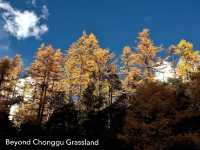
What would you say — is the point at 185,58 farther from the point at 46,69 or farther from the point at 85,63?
the point at 46,69

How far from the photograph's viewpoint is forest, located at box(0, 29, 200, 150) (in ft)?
82.2

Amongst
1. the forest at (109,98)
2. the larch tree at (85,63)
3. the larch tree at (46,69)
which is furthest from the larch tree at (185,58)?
the larch tree at (46,69)

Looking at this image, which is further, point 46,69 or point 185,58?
point 185,58

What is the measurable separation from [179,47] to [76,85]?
17.8m

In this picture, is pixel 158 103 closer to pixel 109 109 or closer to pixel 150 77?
pixel 109 109

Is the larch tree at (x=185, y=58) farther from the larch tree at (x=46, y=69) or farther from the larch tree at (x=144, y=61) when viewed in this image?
the larch tree at (x=46, y=69)

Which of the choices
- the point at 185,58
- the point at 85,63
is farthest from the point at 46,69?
the point at 185,58

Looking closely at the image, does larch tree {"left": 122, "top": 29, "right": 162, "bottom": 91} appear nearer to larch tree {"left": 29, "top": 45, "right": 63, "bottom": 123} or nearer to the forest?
the forest

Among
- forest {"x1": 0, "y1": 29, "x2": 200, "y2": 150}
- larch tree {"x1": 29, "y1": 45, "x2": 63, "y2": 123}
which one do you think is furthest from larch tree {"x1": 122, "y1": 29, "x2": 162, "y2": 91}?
larch tree {"x1": 29, "y1": 45, "x2": 63, "y2": 123}

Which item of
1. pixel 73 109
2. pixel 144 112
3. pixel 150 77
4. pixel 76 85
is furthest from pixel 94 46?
pixel 144 112

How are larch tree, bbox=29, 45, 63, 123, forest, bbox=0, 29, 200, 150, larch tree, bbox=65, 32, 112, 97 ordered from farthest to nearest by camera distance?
1. larch tree, bbox=65, 32, 112, 97
2. larch tree, bbox=29, 45, 63, 123
3. forest, bbox=0, 29, 200, 150

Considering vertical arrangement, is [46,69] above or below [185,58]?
below

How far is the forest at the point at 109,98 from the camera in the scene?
2505cm

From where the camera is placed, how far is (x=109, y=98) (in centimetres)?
4781
